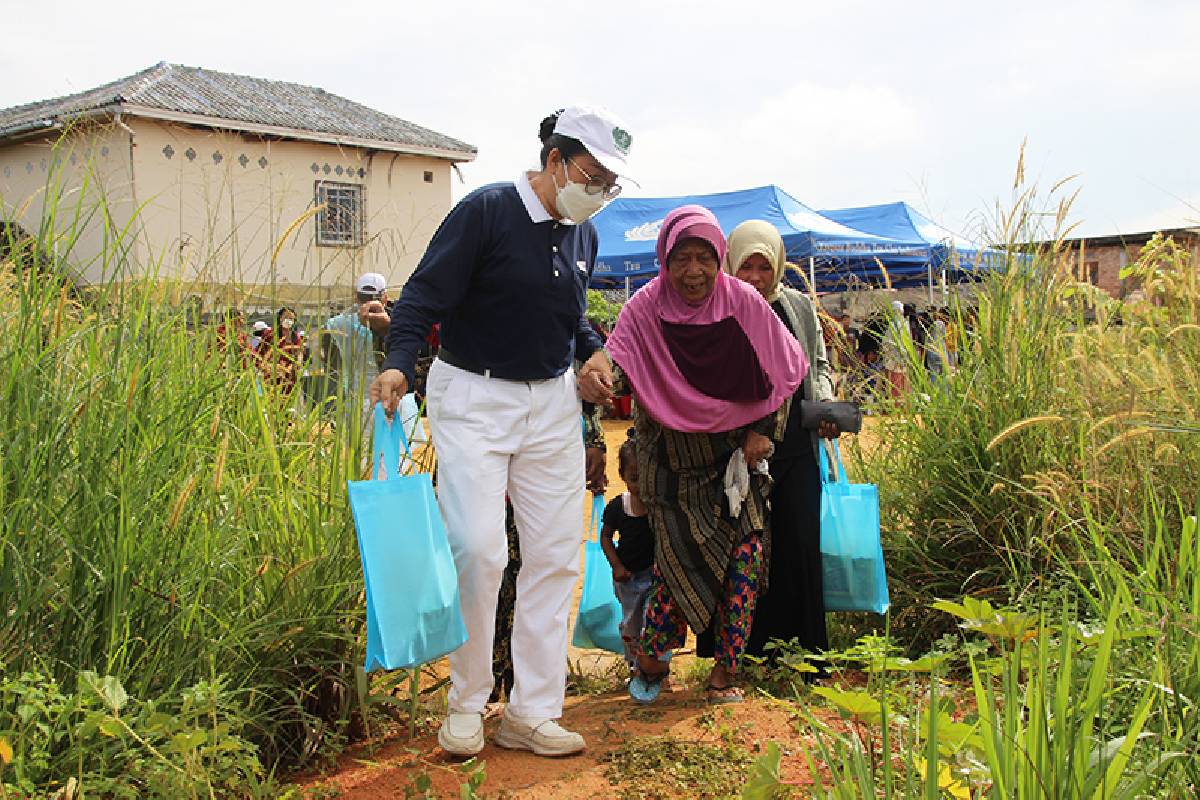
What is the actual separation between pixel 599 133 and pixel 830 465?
1.83 metres

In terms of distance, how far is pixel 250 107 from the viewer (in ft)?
70.2

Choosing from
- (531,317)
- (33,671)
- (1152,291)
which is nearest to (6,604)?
(33,671)

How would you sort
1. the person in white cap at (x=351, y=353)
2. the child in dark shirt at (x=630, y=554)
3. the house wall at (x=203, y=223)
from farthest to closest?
the child in dark shirt at (x=630, y=554)
the person in white cap at (x=351, y=353)
the house wall at (x=203, y=223)

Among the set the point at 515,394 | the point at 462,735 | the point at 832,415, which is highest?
the point at 515,394

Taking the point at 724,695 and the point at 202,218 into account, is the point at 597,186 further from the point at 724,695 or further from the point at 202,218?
the point at 724,695

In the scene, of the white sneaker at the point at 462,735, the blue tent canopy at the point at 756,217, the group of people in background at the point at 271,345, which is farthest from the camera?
the blue tent canopy at the point at 756,217

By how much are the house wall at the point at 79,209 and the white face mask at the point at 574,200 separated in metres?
1.24

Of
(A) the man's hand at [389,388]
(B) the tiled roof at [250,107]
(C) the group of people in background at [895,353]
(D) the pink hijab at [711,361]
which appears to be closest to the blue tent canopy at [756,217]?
(B) the tiled roof at [250,107]

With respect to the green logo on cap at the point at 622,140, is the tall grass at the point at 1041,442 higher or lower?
lower

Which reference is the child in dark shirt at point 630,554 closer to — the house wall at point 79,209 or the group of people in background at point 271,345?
the group of people in background at point 271,345

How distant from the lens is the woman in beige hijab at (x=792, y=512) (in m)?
4.36

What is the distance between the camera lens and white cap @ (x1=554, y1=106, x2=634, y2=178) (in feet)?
11.2

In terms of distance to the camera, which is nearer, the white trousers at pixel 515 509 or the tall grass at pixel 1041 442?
the white trousers at pixel 515 509

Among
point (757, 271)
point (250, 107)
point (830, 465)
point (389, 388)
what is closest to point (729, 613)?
point (830, 465)
